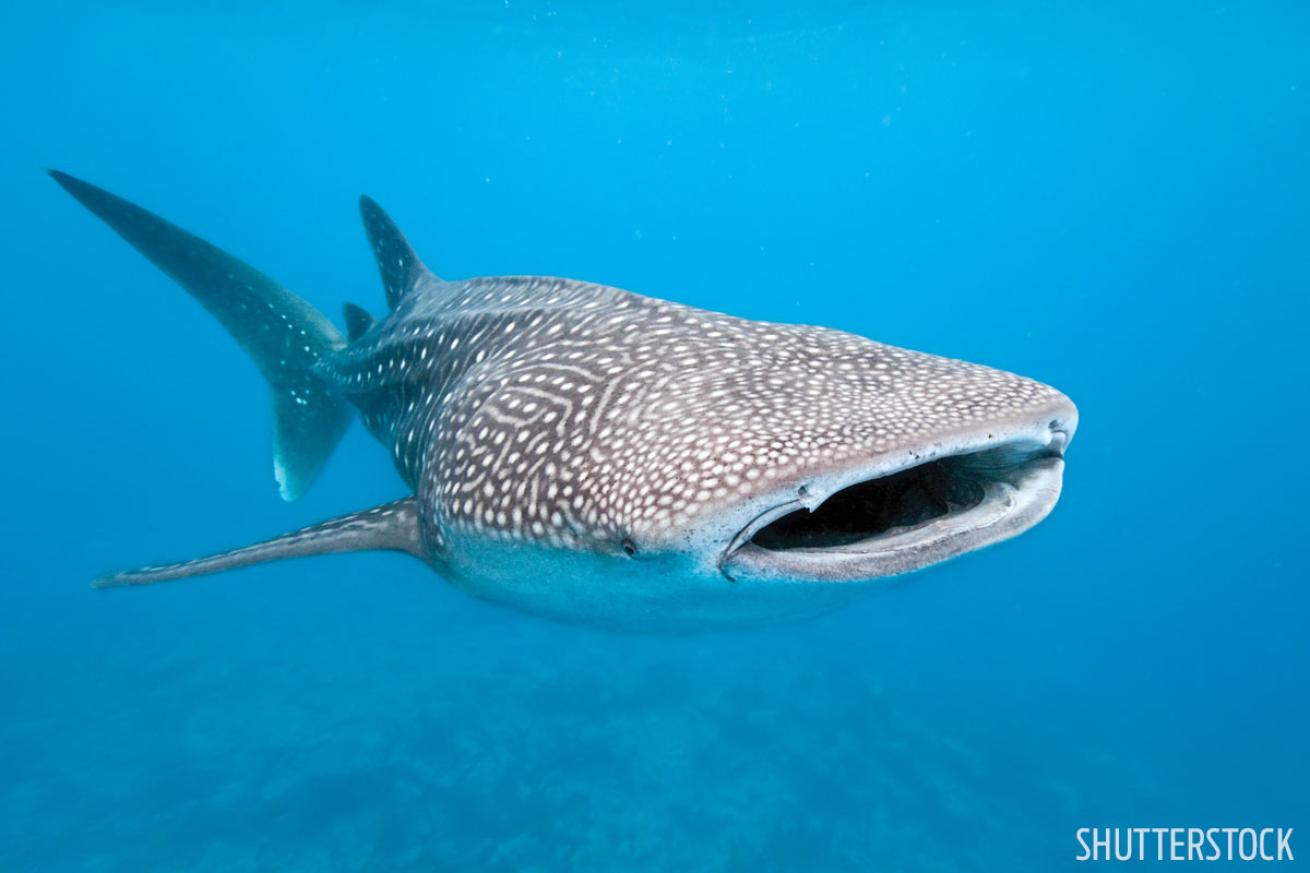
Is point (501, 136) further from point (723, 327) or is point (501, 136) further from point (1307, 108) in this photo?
point (723, 327)

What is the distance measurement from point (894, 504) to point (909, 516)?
0.27ft

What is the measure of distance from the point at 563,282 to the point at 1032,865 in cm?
1120

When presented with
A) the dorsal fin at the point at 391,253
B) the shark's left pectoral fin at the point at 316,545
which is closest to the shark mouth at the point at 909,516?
the shark's left pectoral fin at the point at 316,545

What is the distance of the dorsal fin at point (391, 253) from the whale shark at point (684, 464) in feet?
6.93

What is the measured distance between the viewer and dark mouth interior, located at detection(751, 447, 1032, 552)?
99.4 inches

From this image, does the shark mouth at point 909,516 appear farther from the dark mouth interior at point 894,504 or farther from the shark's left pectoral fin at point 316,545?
the shark's left pectoral fin at point 316,545

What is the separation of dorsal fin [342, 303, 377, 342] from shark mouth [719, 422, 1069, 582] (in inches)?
210

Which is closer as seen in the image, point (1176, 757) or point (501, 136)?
point (1176, 757)

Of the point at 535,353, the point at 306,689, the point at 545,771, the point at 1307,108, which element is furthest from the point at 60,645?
the point at 1307,108

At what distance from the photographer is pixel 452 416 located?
12.8ft

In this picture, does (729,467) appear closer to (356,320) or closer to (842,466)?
(842,466)

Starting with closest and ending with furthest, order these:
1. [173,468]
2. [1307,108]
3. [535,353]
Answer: [535,353]
[173,468]
[1307,108]

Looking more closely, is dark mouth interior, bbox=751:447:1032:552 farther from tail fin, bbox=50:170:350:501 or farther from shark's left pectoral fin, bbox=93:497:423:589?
tail fin, bbox=50:170:350:501

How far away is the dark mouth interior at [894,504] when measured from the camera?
2525 mm
